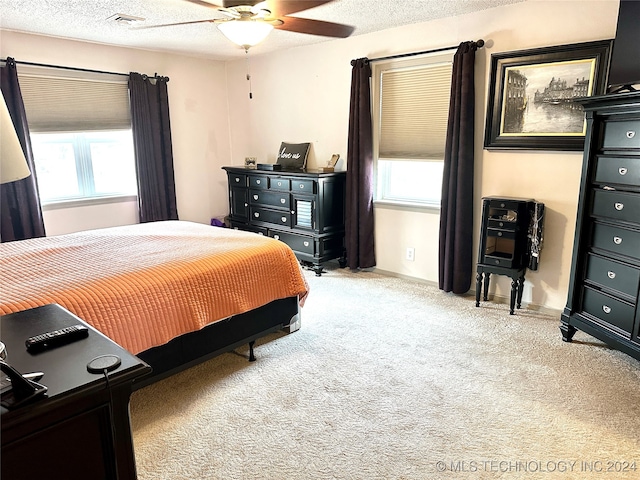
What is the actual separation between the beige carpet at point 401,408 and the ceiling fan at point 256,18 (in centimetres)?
200

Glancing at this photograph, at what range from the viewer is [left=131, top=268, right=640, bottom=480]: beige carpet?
1.90 metres

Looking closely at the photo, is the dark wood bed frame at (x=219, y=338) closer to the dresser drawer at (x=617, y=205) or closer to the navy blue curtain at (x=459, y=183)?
the navy blue curtain at (x=459, y=183)

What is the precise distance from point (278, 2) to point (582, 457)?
264cm

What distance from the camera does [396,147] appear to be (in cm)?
427

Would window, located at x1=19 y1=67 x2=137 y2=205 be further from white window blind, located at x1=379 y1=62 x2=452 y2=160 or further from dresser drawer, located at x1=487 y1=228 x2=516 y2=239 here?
dresser drawer, located at x1=487 y1=228 x2=516 y2=239

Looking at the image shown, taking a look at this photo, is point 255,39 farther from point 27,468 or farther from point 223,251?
point 27,468

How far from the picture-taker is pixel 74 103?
4.45m

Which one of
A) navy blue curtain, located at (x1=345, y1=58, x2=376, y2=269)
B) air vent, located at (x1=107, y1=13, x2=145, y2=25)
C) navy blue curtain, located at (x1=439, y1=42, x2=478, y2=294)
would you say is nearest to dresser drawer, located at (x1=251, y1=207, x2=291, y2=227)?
navy blue curtain, located at (x1=345, y1=58, x2=376, y2=269)

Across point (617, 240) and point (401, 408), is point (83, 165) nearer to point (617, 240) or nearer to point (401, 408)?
point (401, 408)

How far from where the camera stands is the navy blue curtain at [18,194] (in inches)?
154

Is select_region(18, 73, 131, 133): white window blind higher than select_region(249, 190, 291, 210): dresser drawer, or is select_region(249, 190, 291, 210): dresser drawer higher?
select_region(18, 73, 131, 133): white window blind

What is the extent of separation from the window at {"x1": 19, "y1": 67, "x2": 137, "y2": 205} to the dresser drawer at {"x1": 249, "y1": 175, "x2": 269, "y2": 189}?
4.38 ft

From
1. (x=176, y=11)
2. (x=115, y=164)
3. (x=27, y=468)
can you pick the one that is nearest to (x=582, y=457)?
(x=27, y=468)

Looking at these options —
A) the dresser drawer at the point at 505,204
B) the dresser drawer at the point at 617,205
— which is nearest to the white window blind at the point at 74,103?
the dresser drawer at the point at 505,204
